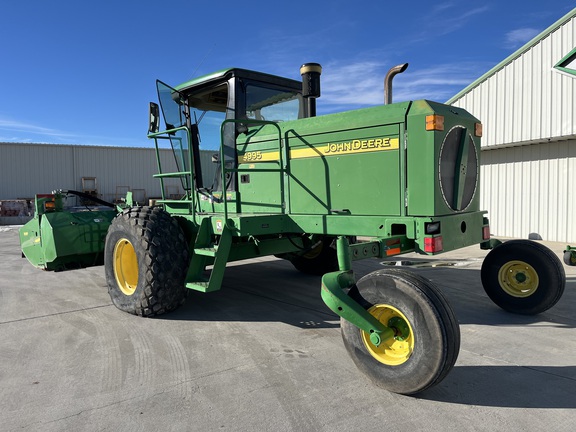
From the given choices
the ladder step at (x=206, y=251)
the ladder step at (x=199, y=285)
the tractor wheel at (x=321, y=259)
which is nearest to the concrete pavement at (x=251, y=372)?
the ladder step at (x=199, y=285)

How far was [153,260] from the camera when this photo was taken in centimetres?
452

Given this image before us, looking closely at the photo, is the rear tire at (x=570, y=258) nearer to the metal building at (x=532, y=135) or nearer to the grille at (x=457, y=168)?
the metal building at (x=532, y=135)

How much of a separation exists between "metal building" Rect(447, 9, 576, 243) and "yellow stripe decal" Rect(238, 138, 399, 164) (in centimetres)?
792

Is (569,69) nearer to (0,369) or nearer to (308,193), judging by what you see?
(308,193)

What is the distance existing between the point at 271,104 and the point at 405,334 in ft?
11.1

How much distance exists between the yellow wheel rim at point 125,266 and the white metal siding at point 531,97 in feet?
31.4

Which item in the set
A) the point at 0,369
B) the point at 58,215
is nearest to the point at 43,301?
the point at 58,215

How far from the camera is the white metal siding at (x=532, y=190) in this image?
10.2m

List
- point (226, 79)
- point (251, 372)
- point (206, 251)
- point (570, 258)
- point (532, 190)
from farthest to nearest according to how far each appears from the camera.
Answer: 1. point (532, 190)
2. point (570, 258)
3. point (226, 79)
4. point (206, 251)
5. point (251, 372)

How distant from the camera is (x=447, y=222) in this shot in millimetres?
3807

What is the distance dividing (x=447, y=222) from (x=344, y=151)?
1178 millimetres

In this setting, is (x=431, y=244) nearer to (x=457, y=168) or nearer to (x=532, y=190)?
(x=457, y=168)

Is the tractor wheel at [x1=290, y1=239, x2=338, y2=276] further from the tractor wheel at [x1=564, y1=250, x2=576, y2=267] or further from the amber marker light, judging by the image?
the tractor wheel at [x1=564, y1=250, x2=576, y2=267]

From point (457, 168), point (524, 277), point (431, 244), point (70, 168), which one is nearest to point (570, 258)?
point (524, 277)
